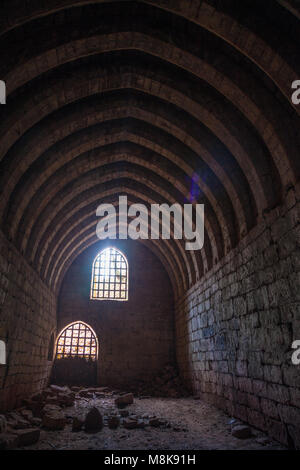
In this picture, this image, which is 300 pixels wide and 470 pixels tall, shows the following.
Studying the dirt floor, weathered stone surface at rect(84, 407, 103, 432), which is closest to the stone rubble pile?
weathered stone surface at rect(84, 407, 103, 432)

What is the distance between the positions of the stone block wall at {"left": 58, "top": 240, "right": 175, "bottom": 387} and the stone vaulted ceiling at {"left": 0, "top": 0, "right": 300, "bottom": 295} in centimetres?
421

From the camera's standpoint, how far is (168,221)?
9.71 m

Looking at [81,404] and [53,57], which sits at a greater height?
[53,57]

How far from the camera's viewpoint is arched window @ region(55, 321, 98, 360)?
11.6 meters

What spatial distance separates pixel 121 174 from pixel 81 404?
251 inches

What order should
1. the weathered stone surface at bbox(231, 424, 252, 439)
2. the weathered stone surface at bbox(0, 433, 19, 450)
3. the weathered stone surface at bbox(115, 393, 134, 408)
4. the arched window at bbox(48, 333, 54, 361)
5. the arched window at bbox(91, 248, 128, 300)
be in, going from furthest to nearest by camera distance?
the arched window at bbox(91, 248, 128, 300)
the arched window at bbox(48, 333, 54, 361)
the weathered stone surface at bbox(115, 393, 134, 408)
the weathered stone surface at bbox(231, 424, 252, 439)
the weathered stone surface at bbox(0, 433, 19, 450)

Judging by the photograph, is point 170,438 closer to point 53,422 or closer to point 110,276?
point 53,422

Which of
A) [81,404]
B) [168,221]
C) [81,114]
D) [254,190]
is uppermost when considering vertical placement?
[81,114]

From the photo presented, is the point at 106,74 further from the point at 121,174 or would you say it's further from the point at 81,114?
the point at 121,174

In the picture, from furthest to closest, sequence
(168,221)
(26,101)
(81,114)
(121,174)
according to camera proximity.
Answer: (168,221) → (121,174) → (81,114) → (26,101)

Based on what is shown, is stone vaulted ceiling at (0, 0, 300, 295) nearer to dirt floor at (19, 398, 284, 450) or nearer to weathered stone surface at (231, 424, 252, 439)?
weathered stone surface at (231, 424, 252, 439)

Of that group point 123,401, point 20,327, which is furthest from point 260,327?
point 20,327

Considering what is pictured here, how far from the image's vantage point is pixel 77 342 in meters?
11.9
